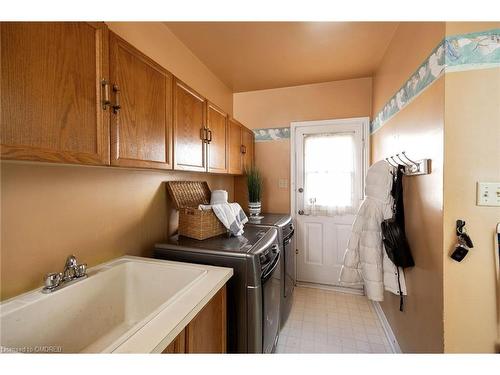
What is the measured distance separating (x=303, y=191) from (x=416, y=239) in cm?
141

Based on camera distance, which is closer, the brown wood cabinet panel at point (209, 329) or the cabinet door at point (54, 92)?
the cabinet door at point (54, 92)

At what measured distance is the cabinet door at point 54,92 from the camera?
60 cm

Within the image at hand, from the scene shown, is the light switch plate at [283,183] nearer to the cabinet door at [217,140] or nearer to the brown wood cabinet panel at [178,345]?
the cabinet door at [217,140]

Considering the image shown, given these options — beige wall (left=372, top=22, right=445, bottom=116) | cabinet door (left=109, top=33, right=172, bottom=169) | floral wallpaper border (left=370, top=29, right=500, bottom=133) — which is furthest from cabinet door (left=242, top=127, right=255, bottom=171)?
floral wallpaper border (left=370, top=29, right=500, bottom=133)

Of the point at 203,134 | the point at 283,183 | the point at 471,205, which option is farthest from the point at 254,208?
the point at 471,205

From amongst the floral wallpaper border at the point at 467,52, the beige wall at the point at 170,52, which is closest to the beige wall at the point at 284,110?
the beige wall at the point at 170,52

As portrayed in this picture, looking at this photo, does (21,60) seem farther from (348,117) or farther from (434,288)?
(348,117)

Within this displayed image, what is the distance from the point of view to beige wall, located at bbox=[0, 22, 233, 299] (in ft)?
2.66

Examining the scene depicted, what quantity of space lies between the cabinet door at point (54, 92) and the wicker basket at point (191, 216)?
72 centimetres

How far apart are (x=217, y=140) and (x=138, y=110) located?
80cm

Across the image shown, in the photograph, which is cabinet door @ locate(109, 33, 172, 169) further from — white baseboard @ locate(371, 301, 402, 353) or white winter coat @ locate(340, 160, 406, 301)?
white baseboard @ locate(371, 301, 402, 353)

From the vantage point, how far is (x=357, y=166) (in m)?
2.45

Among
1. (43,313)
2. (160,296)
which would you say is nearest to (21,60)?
(43,313)
